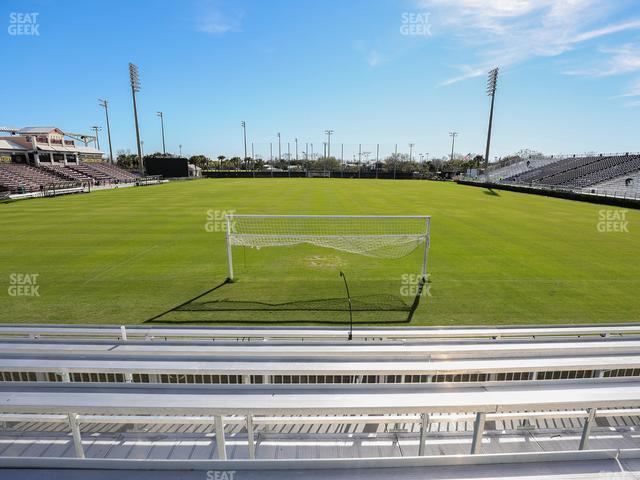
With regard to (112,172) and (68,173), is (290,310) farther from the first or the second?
(112,172)

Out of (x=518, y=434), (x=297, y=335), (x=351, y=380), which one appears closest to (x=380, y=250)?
(x=297, y=335)

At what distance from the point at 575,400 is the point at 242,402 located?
1899 mm

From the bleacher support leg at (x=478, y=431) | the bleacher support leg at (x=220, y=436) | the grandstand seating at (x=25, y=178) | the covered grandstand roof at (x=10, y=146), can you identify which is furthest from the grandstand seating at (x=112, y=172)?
the bleacher support leg at (x=478, y=431)

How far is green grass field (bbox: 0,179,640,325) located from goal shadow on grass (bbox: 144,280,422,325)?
0.09 feet

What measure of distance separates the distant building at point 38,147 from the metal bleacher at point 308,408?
59218 mm

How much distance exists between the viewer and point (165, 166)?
7119cm

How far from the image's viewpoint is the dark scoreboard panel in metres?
70.4

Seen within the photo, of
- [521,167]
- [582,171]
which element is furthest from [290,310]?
[521,167]

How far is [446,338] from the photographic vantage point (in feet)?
20.1

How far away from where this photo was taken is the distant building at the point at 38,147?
48.3 metres

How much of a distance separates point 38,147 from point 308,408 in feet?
213

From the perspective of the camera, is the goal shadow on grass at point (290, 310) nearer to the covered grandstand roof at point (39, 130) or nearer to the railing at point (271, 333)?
the railing at point (271, 333)

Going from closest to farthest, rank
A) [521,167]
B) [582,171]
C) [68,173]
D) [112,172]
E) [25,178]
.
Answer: [25,178] → [68,173] → [582,171] → [112,172] → [521,167]

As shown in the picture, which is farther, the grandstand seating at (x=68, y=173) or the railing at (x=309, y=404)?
the grandstand seating at (x=68, y=173)
